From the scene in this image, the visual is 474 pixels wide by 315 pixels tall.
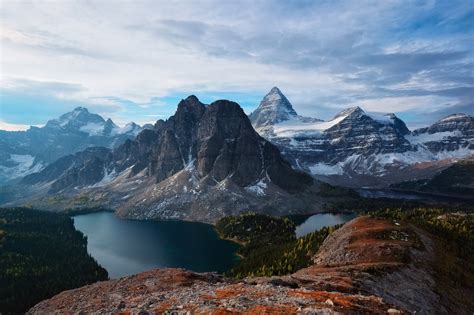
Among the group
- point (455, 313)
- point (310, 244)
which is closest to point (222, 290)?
point (455, 313)

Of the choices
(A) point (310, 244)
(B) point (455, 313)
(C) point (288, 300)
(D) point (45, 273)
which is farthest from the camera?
(D) point (45, 273)

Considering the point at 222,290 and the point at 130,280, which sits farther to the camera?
the point at 130,280

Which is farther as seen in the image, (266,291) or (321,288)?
(321,288)

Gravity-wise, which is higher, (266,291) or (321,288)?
(266,291)

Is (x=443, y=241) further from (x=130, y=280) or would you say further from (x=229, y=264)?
(x=229, y=264)

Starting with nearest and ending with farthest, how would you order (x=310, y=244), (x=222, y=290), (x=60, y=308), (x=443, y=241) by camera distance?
1. (x=222, y=290)
2. (x=60, y=308)
3. (x=443, y=241)
4. (x=310, y=244)

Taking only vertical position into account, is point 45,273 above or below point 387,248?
below

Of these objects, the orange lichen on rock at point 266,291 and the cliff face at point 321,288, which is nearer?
the orange lichen on rock at point 266,291

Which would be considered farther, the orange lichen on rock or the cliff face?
the cliff face
